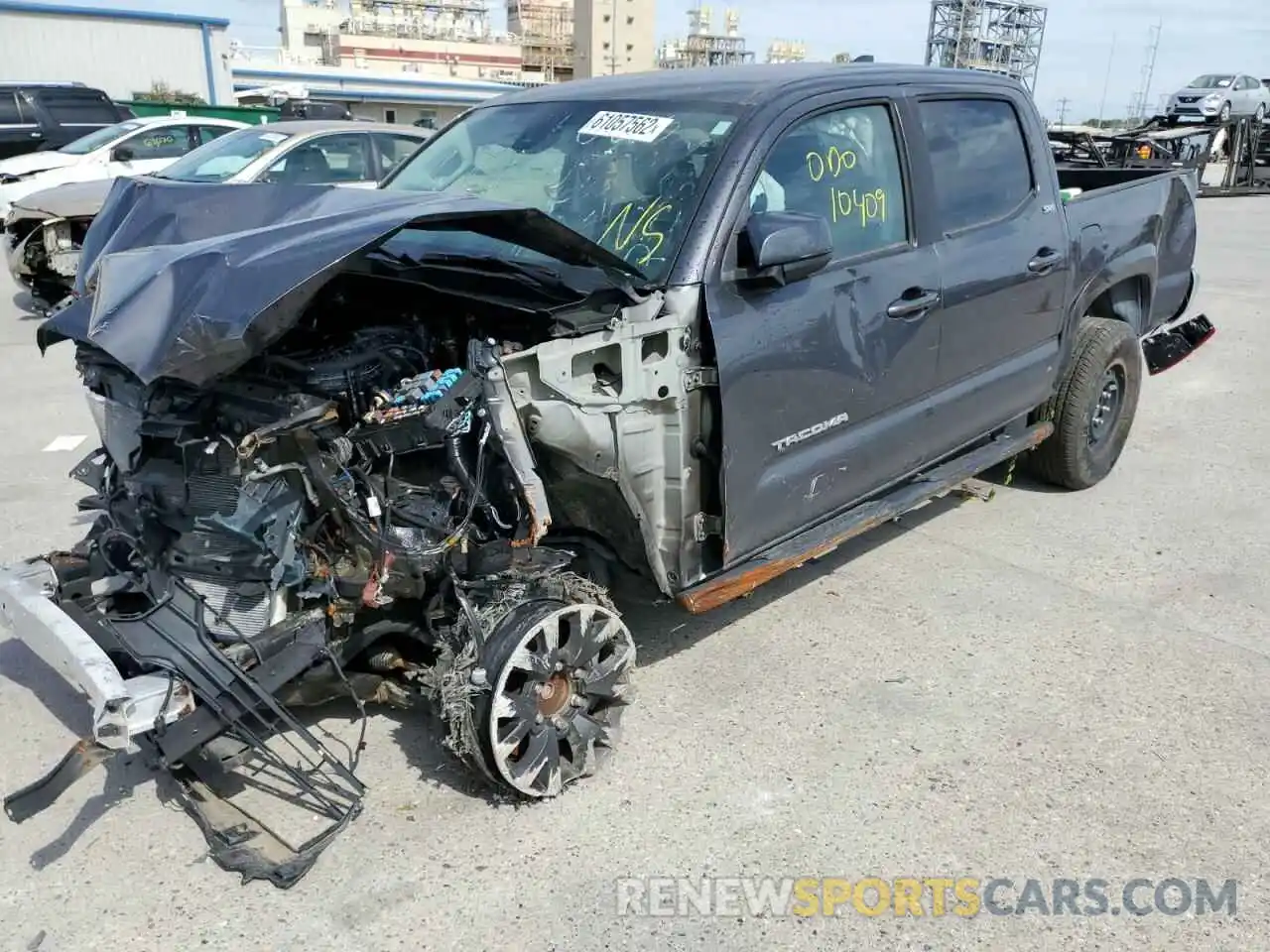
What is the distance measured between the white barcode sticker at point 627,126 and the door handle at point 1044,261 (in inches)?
73.9

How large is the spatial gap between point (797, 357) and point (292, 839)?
2.12 m

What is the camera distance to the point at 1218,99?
28.1 m

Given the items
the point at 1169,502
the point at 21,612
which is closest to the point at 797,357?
the point at 21,612

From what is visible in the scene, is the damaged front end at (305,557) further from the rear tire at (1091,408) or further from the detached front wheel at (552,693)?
the rear tire at (1091,408)

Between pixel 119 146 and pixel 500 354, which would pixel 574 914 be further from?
pixel 119 146

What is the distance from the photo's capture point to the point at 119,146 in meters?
12.2

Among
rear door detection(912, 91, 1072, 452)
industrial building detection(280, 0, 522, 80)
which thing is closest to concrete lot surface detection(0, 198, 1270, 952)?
rear door detection(912, 91, 1072, 452)

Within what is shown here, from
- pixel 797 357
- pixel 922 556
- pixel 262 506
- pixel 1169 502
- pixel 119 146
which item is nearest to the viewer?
pixel 262 506

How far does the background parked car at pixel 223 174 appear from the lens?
923 cm

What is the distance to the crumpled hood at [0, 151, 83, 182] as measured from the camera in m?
12.6

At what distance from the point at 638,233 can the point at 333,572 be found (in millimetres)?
1445

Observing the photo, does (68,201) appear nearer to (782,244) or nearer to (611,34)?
(782,244)

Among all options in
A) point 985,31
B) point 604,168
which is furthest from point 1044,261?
point 985,31

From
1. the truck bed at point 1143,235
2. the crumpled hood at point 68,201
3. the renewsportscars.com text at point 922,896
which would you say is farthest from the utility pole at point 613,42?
the renewsportscars.com text at point 922,896
